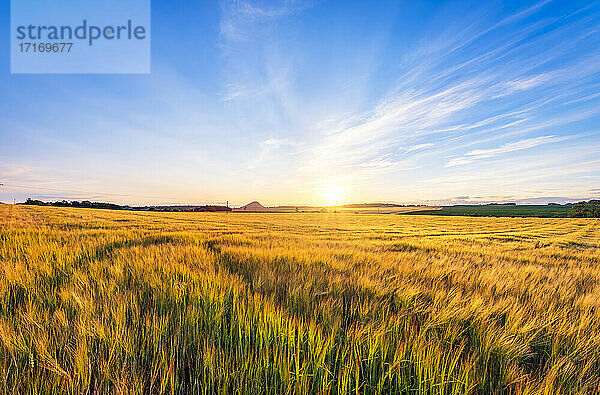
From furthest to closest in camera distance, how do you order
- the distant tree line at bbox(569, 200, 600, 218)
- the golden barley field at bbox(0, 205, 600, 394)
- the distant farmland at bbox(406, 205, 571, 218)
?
the distant farmland at bbox(406, 205, 571, 218) < the distant tree line at bbox(569, 200, 600, 218) < the golden barley field at bbox(0, 205, 600, 394)

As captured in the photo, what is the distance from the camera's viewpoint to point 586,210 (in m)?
70.4

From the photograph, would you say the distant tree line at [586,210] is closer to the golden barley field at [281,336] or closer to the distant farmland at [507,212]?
the distant farmland at [507,212]

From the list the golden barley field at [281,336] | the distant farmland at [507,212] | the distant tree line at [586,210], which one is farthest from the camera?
the distant farmland at [507,212]

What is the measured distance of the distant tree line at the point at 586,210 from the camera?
68.4 m

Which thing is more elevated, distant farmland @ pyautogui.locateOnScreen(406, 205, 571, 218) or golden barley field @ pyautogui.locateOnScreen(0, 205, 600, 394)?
golden barley field @ pyautogui.locateOnScreen(0, 205, 600, 394)

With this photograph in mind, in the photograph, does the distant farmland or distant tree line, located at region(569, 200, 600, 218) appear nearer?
distant tree line, located at region(569, 200, 600, 218)

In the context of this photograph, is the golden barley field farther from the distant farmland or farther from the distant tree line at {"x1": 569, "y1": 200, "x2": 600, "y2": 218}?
the distant tree line at {"x1": 569, "y1": 200, "x2": 600, "y2": 218}

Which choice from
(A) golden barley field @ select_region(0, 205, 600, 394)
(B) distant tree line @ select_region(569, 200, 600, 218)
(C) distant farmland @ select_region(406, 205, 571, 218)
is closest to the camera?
(A) golden barley field @ select_region(0, 205, 600, 394)

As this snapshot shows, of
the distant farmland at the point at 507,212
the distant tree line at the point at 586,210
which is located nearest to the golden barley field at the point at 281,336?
the distant farmland at the point at 507,212

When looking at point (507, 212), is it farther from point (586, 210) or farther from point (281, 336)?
point (281, 336)

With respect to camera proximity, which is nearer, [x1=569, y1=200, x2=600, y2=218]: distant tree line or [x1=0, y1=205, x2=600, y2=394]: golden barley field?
[x1=0, y1=205, x2=600, y2=394]: golden barley field

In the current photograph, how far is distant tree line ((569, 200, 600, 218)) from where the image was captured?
68.4m

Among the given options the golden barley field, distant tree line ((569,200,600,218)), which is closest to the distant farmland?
distant tree line ((569,200,600,218))

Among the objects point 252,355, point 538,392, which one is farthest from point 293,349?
point 538,392
